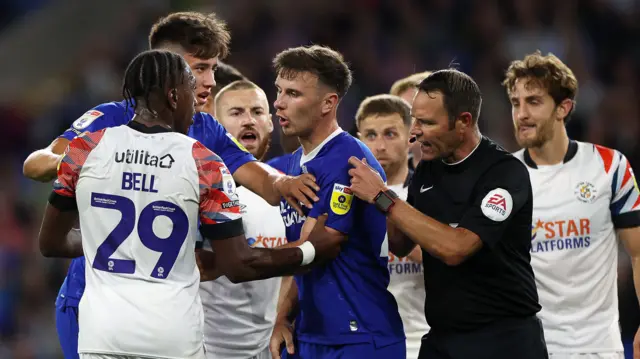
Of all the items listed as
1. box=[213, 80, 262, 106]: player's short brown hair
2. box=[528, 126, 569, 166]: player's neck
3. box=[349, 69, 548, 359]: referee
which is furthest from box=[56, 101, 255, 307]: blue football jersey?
box=[528, 126, 569, 166]: player's neck

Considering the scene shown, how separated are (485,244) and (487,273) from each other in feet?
0.56

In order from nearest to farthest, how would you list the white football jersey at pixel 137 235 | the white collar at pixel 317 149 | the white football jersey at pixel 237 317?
the white football jersey at pixel 137 235 → the white collar at pixel 317 149 → the white football jersey at pixel 237 317

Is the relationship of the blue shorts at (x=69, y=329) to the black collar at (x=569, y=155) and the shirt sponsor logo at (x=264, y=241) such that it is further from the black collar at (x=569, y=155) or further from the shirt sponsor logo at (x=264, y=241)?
the black collar at (x=569, y=155)

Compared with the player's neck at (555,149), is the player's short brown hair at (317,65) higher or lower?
higher

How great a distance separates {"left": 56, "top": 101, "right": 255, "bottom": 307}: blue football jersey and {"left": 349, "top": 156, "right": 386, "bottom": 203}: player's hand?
817mm

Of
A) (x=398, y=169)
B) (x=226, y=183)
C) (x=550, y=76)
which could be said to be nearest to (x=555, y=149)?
(x=550, y=76)

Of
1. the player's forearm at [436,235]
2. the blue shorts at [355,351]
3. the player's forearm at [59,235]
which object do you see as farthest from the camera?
the blue shorts at [355,351]

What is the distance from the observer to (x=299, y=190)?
14.6 feet

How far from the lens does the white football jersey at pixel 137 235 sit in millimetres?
3629

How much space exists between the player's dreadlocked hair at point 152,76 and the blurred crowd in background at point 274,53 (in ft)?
22.2

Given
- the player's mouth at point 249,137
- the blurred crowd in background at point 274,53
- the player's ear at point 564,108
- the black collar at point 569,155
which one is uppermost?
the blurred crowd in background at point 274,53

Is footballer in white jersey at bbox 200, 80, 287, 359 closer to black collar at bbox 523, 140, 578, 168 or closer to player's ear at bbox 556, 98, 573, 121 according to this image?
black collar at bbox 523, 140, 578, 168

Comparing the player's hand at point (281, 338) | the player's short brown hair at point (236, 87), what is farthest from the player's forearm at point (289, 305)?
the player's short brown hair at point (236, 87)

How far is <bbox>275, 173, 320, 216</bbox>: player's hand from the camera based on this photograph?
4.43 metres
